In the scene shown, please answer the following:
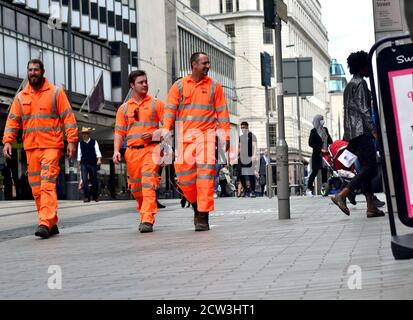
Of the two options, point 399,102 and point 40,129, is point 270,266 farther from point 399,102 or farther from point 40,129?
point 40,129

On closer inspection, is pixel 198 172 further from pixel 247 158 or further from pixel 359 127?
pixel 247 158

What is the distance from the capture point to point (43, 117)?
35.6 ft

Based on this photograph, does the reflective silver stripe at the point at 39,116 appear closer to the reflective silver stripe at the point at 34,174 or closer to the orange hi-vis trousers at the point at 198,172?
the reflective silver stripe at the point at 34,174

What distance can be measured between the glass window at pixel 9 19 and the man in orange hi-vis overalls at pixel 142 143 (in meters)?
30.4

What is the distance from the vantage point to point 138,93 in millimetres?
11477

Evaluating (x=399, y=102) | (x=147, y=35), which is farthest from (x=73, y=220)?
(x=147, y=35)

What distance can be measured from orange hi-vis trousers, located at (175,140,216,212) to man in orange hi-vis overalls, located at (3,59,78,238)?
4.01 feet

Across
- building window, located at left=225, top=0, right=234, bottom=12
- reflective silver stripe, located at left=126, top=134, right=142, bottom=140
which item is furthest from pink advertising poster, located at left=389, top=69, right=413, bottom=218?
building window, located at left=225, top=0, right=234, bottom=12

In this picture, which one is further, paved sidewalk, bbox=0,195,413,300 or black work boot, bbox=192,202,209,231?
black work boot, bbox=192,202,209,231

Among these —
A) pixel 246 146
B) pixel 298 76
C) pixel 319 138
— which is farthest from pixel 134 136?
pixel 298 76

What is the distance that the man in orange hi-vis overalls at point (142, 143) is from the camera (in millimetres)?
11164

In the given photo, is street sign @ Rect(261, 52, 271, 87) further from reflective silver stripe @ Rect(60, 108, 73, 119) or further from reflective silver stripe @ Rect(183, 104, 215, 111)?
reflective silver stripe @ Rect(60, 108, 73, 119)

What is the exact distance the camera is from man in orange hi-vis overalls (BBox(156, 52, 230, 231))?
426 inches

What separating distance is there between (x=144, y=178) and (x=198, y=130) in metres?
0.86
